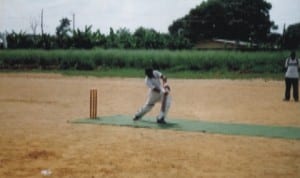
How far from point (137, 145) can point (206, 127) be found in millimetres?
2976

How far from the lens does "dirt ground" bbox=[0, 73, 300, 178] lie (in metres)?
8.41

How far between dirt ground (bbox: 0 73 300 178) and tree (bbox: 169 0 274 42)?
49.3 meters

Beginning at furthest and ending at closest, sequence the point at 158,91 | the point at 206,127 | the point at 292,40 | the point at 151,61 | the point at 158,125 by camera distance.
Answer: the point at 292,40, the point at 151,61, the point at 158,91, the point at 158,125, the point at 206,127

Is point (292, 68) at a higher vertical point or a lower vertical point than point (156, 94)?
higher

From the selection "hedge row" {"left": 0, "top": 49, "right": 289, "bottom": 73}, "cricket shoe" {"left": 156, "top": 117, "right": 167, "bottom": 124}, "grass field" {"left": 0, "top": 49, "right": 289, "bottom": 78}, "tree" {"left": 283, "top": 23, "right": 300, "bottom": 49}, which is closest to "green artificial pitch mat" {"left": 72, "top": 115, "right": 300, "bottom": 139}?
"cricket shoe" {"left": 156, "top": 117, "right": 167, "bottom": 124}

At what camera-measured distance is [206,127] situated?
13.2 m

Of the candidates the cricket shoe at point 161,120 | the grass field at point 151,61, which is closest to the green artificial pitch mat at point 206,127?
the cricket shoe at point 161,120

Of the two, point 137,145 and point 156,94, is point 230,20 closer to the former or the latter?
point 156,94

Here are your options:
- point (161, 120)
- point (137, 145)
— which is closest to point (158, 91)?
point (161, 120)

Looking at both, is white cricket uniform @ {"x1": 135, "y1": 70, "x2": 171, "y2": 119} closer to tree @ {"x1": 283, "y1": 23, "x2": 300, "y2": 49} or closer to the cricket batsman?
the cricket batsman

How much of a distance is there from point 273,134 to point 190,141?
2.10m

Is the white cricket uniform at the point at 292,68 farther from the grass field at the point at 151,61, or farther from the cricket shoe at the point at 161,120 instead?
the grass field at the point at 151,61

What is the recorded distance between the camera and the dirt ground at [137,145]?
8414mm

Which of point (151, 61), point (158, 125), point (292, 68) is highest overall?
point (292, 68)
